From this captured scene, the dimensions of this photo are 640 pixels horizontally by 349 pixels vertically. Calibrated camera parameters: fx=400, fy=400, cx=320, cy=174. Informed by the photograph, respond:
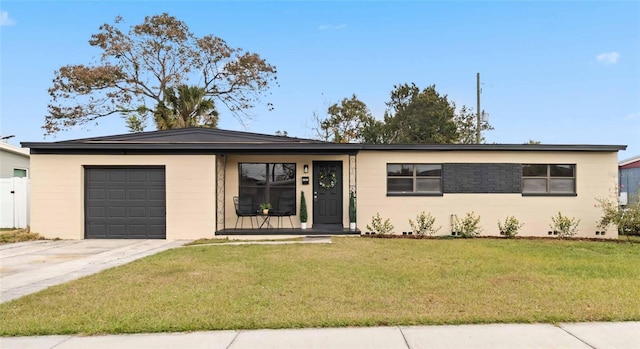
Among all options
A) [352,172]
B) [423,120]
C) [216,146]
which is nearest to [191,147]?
[216,146]

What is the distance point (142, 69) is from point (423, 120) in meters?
20.3

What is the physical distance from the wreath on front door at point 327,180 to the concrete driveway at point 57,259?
4.69 m

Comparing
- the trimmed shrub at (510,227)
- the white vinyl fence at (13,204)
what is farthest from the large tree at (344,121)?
the white vinyl fence at (13,204)

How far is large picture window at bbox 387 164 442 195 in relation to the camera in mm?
13156

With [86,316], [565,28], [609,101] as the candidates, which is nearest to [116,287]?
A: [86,316]

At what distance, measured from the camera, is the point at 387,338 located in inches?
156

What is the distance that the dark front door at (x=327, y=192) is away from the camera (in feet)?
43.1

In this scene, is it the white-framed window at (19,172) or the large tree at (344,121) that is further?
the large tree at (344,121)

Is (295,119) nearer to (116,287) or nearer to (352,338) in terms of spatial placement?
(116,287)

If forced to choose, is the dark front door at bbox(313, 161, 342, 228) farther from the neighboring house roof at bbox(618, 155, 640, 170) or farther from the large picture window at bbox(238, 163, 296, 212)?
the neighboring house roof at bbox(618, 155, 640, 170)

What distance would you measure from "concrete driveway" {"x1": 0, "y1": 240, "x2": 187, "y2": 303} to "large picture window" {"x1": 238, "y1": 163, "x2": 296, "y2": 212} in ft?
9.53

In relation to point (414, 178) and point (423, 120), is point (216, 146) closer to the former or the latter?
point (414, 178)

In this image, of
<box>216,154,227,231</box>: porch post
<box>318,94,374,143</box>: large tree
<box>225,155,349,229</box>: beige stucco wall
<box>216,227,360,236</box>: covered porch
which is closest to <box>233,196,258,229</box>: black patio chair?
<box>225,155,349,229</box>: beige stucco wall

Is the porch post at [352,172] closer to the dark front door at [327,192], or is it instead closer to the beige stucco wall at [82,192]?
the dark front door at [327,192]
